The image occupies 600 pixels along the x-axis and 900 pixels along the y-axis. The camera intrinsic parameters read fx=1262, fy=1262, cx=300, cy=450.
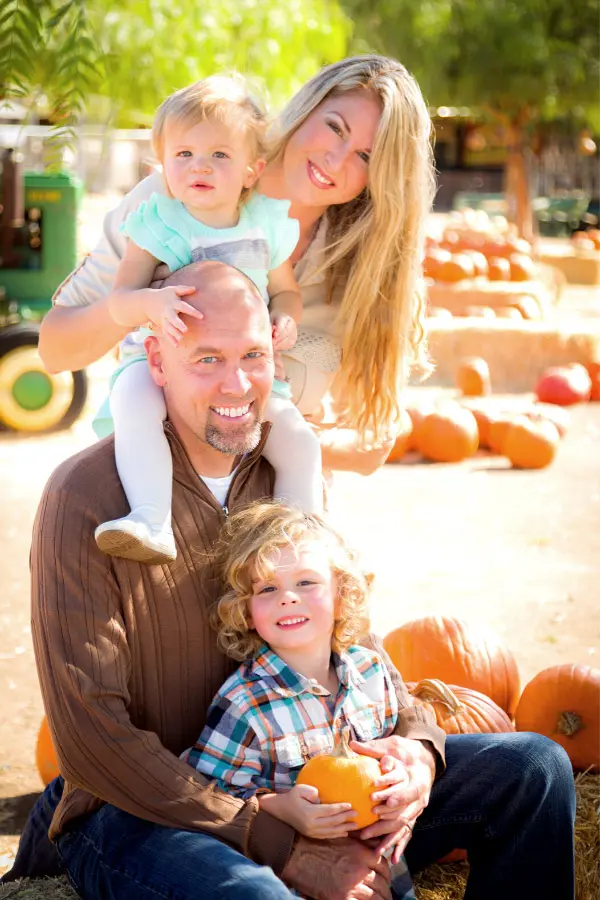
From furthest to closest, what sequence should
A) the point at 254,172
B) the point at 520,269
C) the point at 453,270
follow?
the point at 520,269 < the point at 453,270 < the point at 254,172

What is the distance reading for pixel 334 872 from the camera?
256 cm

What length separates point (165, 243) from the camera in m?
3.10

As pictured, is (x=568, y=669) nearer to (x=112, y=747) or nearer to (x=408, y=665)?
(x=408, y=665)

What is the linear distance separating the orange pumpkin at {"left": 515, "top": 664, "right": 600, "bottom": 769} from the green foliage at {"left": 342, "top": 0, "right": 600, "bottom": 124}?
21433 mm

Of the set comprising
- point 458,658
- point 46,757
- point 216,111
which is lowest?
point 46,757

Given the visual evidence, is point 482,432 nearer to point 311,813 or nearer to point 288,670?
point 288,670

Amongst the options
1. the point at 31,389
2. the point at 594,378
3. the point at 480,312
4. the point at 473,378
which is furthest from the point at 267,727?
the point at 480,312

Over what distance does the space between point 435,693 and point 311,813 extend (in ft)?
3.09

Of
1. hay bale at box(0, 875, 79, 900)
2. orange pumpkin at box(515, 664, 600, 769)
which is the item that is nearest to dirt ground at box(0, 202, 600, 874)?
hay bale at box(0, 875, 79, 900)

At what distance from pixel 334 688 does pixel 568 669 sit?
1.49 m

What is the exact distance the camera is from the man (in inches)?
101

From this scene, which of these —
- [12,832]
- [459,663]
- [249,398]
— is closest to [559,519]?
[459,663]

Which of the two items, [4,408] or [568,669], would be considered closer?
[568,669]

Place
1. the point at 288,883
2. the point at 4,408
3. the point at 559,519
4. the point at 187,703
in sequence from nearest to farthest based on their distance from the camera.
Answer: the point at 288,883
the point at 187,703
the point at 559,519
the point at 4,408
